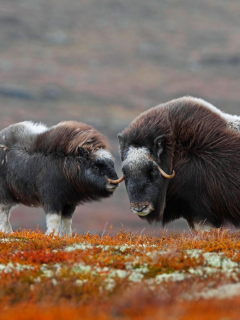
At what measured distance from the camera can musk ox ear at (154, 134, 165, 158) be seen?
6523 mm

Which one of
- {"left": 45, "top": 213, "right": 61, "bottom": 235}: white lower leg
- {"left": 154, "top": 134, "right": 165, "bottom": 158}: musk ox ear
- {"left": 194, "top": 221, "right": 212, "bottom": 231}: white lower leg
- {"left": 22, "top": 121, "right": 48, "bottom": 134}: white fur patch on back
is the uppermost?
{"left": 154, "top": 134, "right": 165, "bottom": 158}: musk ox ear

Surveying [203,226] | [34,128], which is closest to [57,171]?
[34,128]

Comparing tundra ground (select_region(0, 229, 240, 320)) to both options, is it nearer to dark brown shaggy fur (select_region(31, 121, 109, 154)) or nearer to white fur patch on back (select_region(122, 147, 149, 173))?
white fur patch on back (select_region(122, 147, 149, 173))

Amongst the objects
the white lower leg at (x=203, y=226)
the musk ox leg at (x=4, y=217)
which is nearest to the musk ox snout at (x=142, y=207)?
the white lower leg at (x=203, y=226)

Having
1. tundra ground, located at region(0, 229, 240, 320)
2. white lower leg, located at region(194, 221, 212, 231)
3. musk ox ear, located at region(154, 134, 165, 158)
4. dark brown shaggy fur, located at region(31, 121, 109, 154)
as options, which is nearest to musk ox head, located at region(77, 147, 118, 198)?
dark brown shaggy fur, located at region(31, 121, 109, 154)

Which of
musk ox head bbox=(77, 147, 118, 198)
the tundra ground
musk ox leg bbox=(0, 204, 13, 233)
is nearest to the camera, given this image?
the tundra ground

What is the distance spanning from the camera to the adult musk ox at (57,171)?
7789 millimetres

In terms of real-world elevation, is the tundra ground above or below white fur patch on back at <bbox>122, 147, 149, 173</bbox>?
below

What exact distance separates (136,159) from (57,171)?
1.80 m

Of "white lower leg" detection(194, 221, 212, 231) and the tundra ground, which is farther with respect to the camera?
"white lower leg" detection(194, 221, 212, 231)

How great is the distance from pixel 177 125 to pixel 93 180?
1740 mm

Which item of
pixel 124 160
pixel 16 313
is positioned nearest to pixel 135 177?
pixel 124 160

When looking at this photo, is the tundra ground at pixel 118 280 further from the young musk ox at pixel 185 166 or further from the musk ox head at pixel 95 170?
the musk ox head at pixel 95 170

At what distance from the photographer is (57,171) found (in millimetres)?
7875
